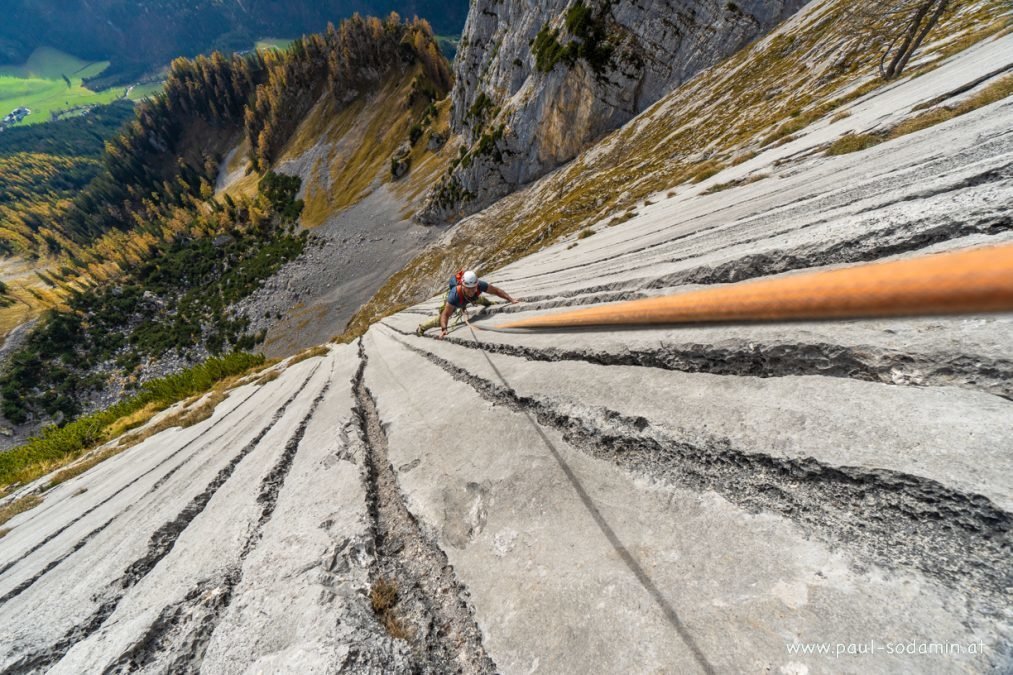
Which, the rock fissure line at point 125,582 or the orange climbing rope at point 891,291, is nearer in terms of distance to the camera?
the orange climbing rope at point 891,291

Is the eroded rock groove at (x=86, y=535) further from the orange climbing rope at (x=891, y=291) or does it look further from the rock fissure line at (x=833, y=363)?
the orange climbing rope at (x=891, y=291)

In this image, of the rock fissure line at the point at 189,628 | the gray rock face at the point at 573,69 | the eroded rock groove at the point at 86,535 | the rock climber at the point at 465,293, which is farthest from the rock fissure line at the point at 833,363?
the gray rock face at the point at 573,69

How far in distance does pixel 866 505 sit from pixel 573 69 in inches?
2157

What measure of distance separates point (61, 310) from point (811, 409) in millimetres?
141398

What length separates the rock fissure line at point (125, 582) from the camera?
2.51 meters

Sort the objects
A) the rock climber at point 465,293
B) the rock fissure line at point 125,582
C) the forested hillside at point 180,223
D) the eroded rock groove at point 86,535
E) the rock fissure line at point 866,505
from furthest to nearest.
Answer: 1. the forested hillside at point 180,223
2. the rock climber at point 465,293
3. the eroded rock groove at point 86,535
4. the rock fissure line at point 125,582
5. the rock fissure line at point 866,505

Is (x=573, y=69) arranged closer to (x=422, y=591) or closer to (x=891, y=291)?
(x=891, y=291)

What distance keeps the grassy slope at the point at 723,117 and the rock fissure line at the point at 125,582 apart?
59.2 ft

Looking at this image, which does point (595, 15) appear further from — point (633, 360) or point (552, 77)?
point (633, 360)

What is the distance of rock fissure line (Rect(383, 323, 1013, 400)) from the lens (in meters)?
1.58

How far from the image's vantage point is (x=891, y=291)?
139 centimetres

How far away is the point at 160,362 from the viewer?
74.8m

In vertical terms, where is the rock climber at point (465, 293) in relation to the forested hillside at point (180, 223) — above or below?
below

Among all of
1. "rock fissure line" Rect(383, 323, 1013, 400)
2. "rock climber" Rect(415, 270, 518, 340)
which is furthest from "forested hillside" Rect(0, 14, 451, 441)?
"rock fissure line" Rect(383, 323, 1013, 400)
